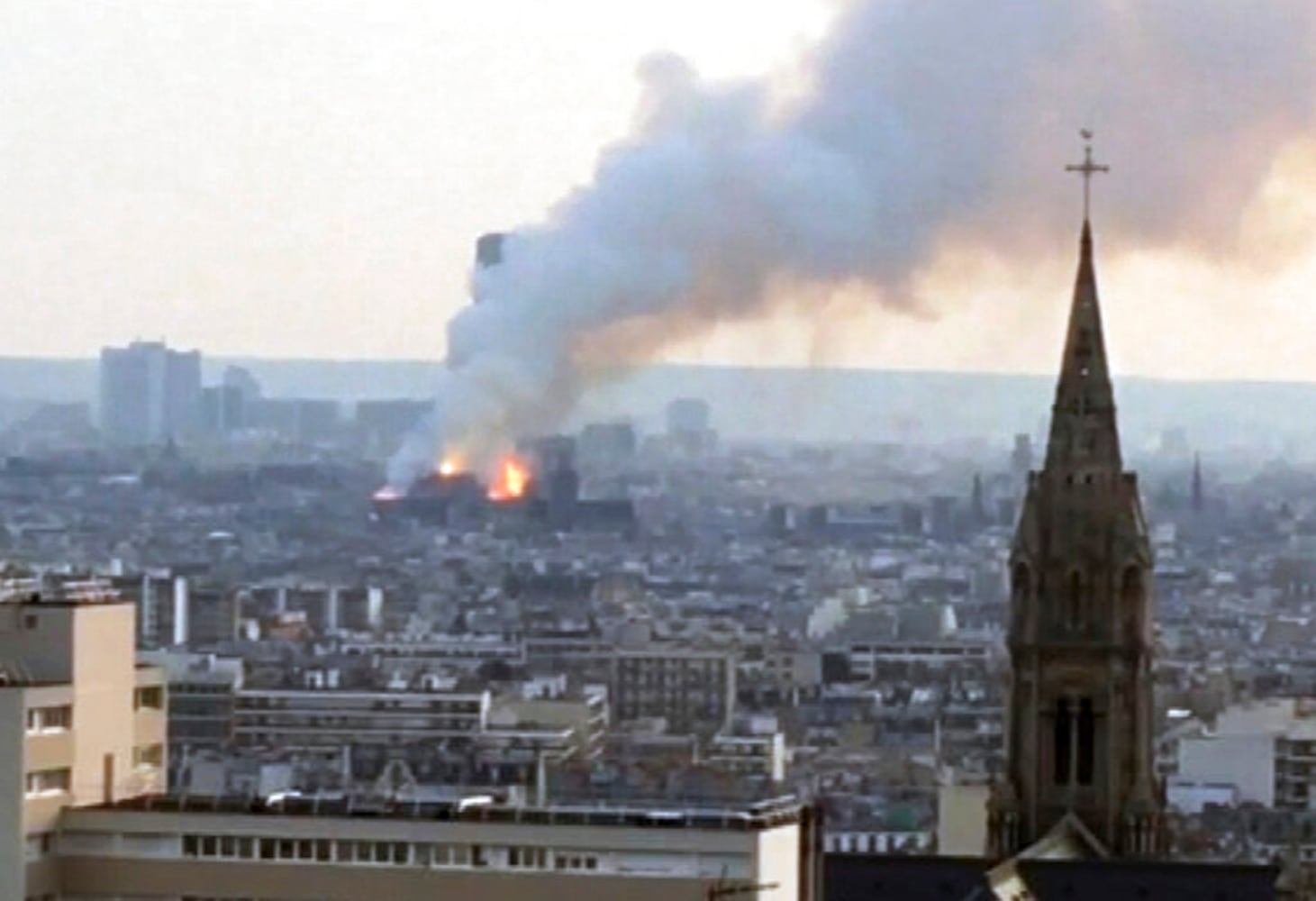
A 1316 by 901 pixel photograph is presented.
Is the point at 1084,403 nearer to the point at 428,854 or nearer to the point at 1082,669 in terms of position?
the point at 1082,669

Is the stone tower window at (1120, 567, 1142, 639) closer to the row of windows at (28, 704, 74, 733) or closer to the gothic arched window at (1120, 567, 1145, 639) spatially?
the gothic arched window at (1120, 567, 1145, 639)

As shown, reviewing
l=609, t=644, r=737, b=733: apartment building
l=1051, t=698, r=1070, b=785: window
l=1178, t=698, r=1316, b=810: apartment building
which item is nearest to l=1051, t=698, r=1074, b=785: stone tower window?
l=1051, t=698, r=1070, b=785: window

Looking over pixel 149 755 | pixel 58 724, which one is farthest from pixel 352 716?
pixel 58 724

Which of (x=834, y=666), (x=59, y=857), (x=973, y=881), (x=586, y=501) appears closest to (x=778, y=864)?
(x=59, y=857)

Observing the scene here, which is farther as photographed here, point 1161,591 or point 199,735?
point 1161,591

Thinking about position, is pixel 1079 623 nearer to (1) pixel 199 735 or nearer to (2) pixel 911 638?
(1) pixel 199 735

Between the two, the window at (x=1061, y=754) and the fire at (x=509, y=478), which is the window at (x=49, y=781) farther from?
the fire at (x=509, y=478)
